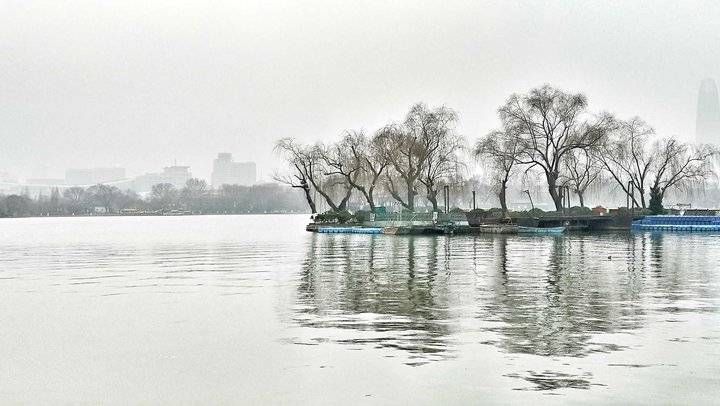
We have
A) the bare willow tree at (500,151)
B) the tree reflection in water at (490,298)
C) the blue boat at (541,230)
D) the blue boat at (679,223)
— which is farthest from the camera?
the bare willow tree at (500,151)

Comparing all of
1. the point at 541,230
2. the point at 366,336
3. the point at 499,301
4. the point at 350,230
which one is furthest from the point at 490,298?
the point at 350,230

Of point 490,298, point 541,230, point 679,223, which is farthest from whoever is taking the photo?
point 679,223

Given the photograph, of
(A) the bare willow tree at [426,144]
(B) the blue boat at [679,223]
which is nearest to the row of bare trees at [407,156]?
(A) the bare willow tree at [426,144]

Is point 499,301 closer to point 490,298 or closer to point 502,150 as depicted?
point 490,298

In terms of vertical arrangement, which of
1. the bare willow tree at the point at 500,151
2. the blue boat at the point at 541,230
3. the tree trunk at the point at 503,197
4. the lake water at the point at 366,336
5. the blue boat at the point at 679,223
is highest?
the bare willow tree at the point at 500,151

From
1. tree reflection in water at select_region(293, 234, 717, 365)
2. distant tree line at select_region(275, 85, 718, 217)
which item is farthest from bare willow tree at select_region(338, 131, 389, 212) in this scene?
tree reflection in water at select_region(293, 234, 717, 365)

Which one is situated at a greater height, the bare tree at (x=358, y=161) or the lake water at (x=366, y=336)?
the bare tree at (x=358, y=161)

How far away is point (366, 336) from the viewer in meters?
15.6

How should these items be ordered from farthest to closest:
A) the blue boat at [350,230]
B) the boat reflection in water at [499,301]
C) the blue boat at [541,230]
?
the blue boat at [350,230], the blue boat at [541,230], the boat reflection in water at [499,301]

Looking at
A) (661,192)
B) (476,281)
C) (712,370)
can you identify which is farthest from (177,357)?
(661,192)

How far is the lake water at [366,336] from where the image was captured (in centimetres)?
1145

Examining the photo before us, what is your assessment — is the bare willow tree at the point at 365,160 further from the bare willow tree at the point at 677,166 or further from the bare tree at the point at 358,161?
the bare willow tree at the point at 677,166

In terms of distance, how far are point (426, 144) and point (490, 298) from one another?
56.3 meters

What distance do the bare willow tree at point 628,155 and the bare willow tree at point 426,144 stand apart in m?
14.3
